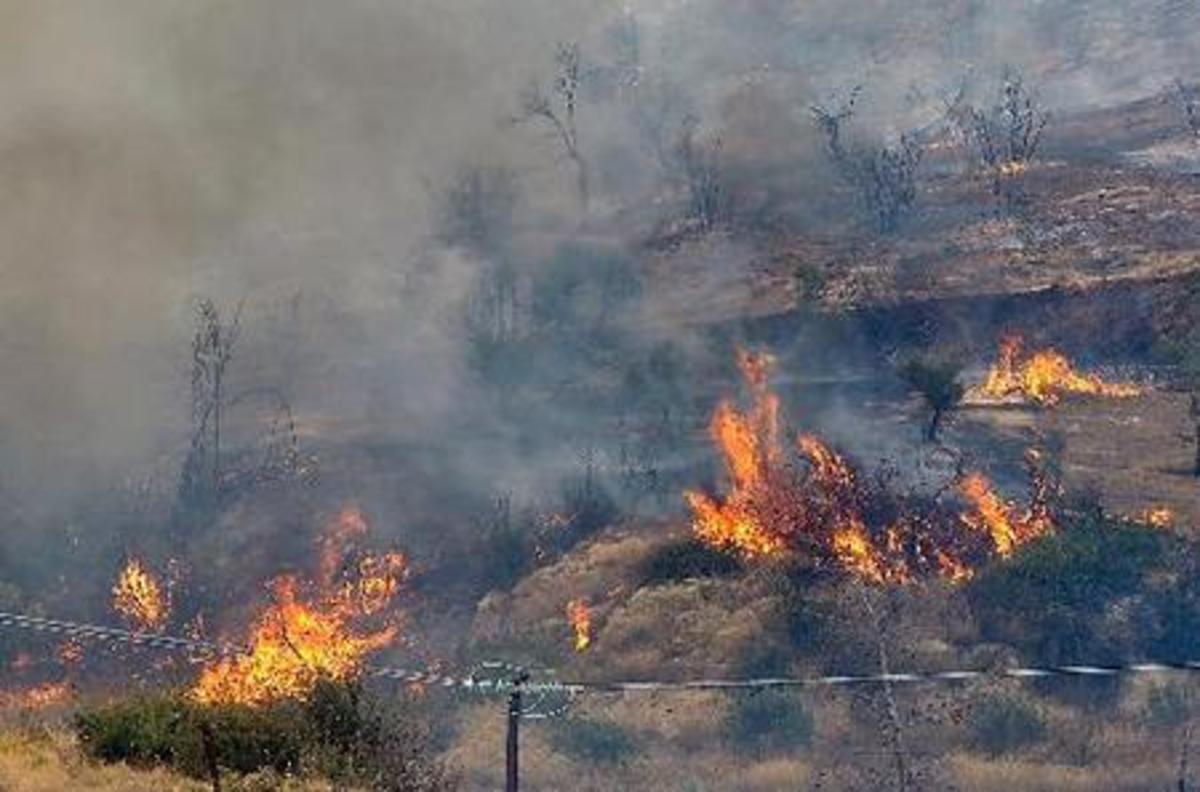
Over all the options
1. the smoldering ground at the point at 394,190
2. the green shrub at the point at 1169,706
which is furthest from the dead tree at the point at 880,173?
the green shrub at the point at 1169,706

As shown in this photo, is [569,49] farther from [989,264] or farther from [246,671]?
[246,671]

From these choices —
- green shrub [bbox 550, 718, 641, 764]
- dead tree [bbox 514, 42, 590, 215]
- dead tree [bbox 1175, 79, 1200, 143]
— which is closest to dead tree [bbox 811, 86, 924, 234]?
dead tree [bbox 1175, 79, 1200, 143]

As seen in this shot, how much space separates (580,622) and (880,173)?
36.4 metres

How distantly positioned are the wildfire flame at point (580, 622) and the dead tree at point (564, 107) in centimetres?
3435

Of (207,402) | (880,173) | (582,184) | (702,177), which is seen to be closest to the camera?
(207,402)

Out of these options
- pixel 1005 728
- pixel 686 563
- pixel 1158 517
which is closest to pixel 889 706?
pixel 1005 728

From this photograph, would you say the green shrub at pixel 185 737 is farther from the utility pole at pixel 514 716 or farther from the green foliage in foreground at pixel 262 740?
the utility pole at pixel 514 716

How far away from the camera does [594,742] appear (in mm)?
25266

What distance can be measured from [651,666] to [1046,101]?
5496 cm

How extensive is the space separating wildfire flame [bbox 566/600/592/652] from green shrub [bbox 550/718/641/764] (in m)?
3.47

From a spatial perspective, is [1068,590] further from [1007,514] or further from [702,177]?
[702,177]

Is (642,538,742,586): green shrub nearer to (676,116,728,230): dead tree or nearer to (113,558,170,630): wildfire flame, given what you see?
(113,558,170,630): wildfire flame

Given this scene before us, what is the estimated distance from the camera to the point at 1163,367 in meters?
40.0

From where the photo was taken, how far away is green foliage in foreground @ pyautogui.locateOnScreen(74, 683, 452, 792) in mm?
15664
